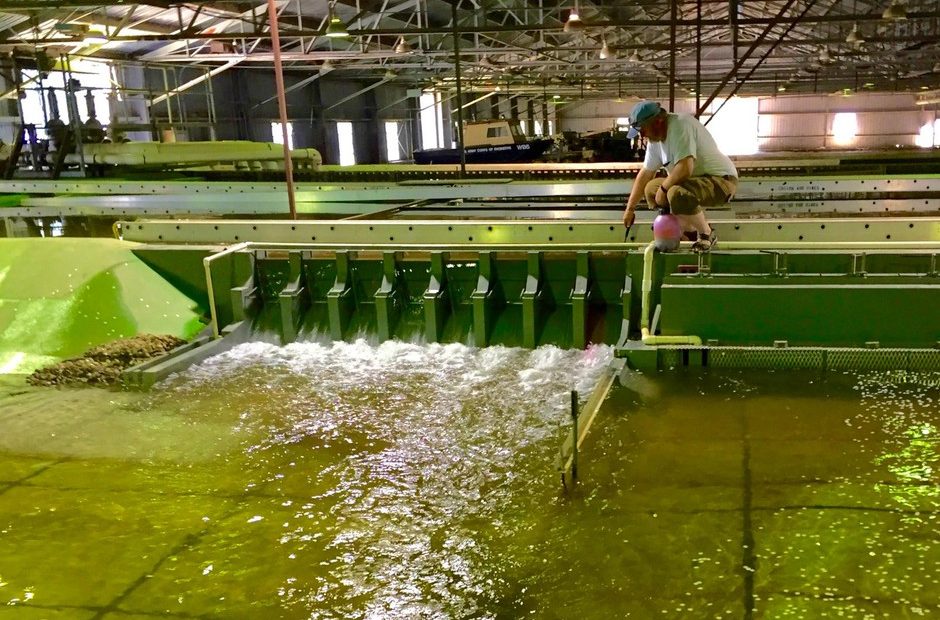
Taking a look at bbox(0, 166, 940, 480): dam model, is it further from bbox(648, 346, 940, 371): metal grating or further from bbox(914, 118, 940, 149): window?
bbox(914, 118, 940, 149): window

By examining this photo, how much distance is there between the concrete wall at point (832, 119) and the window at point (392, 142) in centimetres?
1293

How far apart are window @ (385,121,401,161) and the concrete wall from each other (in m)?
12.9

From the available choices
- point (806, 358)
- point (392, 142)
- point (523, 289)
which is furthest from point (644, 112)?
point (392, 142)

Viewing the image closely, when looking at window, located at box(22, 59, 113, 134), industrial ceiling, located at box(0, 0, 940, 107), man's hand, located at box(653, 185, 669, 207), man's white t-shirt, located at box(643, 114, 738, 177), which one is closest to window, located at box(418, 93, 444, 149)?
industrial ceiling, located at box(0, 0, 940, 107)

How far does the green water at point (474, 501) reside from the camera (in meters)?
2.89

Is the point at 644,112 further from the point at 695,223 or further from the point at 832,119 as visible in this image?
the point at 832,119

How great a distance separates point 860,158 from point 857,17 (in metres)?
3.81

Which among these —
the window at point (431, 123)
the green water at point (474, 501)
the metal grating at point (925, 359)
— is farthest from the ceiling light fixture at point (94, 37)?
the window at point (431, 123)

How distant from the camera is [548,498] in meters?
3.65

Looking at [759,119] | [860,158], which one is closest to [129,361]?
[860,158]

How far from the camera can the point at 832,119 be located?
3931 centimetres

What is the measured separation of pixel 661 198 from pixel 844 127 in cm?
3921

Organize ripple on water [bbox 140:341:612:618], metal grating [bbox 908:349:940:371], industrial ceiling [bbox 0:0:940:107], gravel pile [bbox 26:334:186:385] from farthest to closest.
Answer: industrial ceiling [bbox 0:0:940:107]
gravel pile [bbox 26:334:186:385]
metal grating [bbox 908:349:940:371]
ripple on water [bbox 140:341:612:618]

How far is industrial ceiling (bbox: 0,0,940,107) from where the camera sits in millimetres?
13781
